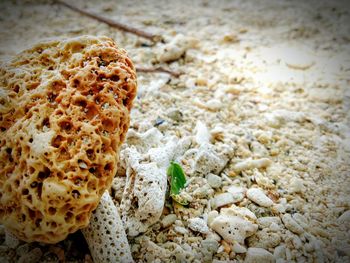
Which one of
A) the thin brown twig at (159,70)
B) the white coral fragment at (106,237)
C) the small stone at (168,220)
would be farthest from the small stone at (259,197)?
the thin brown twig at (159,70)

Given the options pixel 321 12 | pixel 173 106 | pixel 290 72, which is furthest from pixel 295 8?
pixel 173 106

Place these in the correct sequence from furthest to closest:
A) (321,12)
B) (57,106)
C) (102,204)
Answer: (321,12) → (102,204) → (57,106)

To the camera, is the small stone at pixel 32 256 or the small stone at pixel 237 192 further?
the small stone at pixel 237 192

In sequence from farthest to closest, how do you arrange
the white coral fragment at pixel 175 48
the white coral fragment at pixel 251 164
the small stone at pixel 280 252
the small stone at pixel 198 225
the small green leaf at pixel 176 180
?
the white coral fragment at pixel 175 48 → the white coral fragment at pixel 251 164 → the small green leaf at pixel 176 180 → the small stone at pixel 198 225 → the small stone at pixel 280 252

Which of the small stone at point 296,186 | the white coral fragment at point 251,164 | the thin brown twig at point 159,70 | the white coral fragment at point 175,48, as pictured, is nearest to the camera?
the small stone at point 296,186

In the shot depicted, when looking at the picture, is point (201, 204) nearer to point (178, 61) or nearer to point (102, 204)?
point (102, 204)

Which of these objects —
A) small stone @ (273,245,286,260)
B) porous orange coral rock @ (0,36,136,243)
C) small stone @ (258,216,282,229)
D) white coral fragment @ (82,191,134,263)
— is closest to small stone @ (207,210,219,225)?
small stone @ (258,216,282,229)

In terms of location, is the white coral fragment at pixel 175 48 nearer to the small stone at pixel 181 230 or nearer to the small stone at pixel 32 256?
the small stone at pixel 181 230
